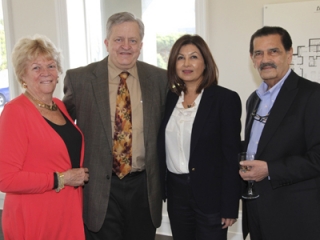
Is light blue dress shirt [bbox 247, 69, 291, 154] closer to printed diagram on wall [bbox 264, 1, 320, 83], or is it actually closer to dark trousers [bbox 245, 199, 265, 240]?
dark trousers [bbox 245, 199, 265, 240]

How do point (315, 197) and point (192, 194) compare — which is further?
point (192, 194)

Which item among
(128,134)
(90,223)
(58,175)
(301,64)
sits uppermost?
(301,64)

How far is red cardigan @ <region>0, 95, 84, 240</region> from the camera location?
5.75 ft

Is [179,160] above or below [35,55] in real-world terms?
below

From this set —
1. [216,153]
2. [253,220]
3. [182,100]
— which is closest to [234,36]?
[182,100]

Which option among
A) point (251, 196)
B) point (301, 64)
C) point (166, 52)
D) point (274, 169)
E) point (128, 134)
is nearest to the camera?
point (274, 169)

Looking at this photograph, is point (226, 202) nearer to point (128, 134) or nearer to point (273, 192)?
point (273, 192)

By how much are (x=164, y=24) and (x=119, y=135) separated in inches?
74.2

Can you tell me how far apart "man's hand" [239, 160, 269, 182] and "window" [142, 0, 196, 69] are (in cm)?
205

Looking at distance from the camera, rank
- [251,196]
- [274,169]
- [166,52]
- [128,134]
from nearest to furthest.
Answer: [274,169], [251,196], [128,134], [166,52]

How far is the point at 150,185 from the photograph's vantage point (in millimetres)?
2176

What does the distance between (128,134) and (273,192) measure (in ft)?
3.05

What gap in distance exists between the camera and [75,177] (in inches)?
75.8

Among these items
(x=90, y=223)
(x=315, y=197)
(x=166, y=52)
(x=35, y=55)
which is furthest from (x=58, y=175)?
(x=166, y=52)
